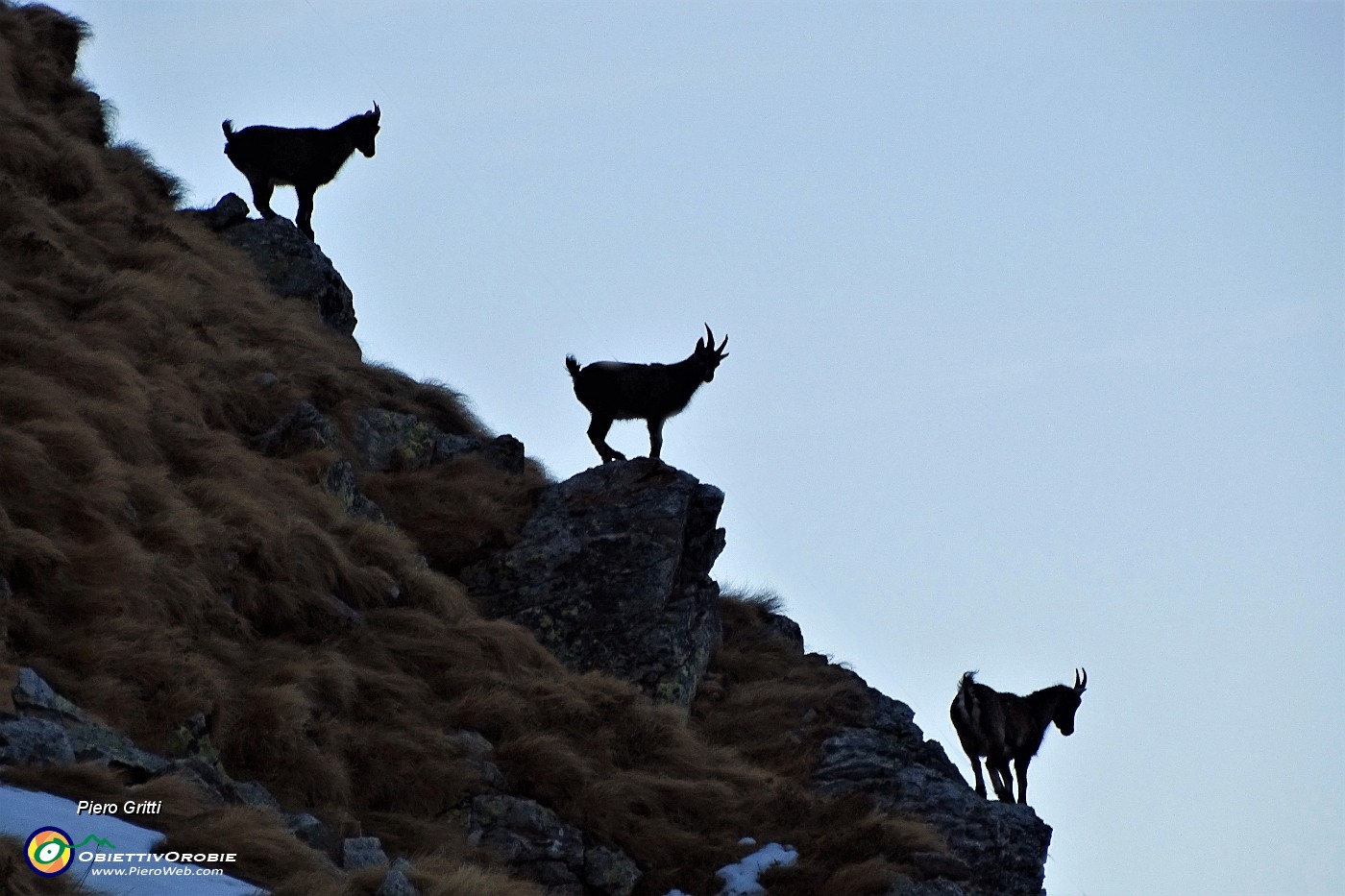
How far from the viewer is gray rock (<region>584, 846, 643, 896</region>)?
12.9 meters

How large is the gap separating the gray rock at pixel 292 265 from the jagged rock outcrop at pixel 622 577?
6665mm

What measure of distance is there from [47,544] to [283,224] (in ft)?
43.8

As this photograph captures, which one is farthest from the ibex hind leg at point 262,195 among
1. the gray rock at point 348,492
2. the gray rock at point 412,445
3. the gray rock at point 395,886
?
the gray rock at point 395,886

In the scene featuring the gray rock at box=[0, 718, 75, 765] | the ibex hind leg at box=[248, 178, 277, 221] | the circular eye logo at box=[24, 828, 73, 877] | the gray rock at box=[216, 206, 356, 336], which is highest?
the ibex hind leg at box=[248, 178, 277, 221]

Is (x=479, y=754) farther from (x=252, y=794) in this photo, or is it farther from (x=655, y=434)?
(x=655, y=434)

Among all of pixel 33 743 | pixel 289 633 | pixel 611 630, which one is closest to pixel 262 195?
pixel 611 630

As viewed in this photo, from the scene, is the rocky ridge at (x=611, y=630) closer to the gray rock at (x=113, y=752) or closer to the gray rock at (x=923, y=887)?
the gray rock at (x=923, y=887)

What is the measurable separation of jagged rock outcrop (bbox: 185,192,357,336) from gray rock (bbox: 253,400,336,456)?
571 centimetres

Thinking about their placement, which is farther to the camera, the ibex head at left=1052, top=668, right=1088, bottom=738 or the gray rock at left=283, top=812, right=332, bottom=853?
the ibex head at left=1052, top=668, right=1088, bottom=738

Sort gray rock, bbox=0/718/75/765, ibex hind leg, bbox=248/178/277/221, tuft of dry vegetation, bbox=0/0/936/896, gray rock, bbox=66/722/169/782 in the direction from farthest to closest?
1. ibex hind leg, bbox=248/178/277/221
2. tuft of dry vegetation, bbox=0/0/936/896
3. gray rock, bbox=66/722/169/782
4. gray rock, bbox=0/718/75/765

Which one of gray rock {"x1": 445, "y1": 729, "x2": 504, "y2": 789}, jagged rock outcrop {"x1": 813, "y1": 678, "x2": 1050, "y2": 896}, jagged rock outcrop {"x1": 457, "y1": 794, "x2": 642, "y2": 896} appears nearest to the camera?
jagged rock outcrop {"x1": 457, "y1": 794, "x2": 642, "y2": 896}

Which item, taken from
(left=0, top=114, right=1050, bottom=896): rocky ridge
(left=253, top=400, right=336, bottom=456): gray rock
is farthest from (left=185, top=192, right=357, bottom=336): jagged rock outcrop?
(left=253, top=400, right=336, bottom=456): gray rock

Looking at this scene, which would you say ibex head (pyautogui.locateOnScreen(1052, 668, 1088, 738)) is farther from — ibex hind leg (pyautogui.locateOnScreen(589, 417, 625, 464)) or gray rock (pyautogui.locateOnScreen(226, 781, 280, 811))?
gray rock (pyautogui.locateOnScreen(226, 781, 280, 811))

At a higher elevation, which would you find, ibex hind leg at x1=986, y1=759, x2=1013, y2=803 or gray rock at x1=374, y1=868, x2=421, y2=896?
ibex hind leg at x1=986, y1=759, x2=1013, y2=803
